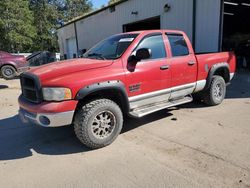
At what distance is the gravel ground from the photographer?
10.9 feet

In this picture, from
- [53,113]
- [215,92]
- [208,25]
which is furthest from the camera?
[208,25]

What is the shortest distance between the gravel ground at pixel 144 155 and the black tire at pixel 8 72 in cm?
955

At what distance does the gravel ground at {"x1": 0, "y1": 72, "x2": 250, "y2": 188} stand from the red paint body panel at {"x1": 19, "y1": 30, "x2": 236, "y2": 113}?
2.65ft

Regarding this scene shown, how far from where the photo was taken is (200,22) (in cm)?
994

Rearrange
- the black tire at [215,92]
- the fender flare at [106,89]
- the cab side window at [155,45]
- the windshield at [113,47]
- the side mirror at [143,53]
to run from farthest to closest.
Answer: the black tire at [215,92]
the cab side window at [155,45]
the windshield at [113,47]
the side mirror at [143,53]
the fender flare at [106,89]

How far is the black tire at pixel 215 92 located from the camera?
6.32 m

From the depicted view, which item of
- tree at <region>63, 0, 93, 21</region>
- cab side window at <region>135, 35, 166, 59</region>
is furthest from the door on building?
tree at <region>63, 0, 93, 21</region>

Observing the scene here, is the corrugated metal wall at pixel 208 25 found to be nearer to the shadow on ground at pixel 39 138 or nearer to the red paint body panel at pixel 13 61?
the shadow on ground at pixel 39 138

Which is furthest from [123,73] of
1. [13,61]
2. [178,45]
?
[13,61]

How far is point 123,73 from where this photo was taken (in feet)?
14.5

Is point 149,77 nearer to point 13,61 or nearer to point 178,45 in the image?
point 178,45

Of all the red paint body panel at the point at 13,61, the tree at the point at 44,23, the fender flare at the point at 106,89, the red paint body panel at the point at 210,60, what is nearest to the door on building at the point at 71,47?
the red paint body panel at the point at 13,61

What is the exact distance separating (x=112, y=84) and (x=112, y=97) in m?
0.45

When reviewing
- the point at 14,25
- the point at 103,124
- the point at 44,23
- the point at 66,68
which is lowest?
the point at 103,124
